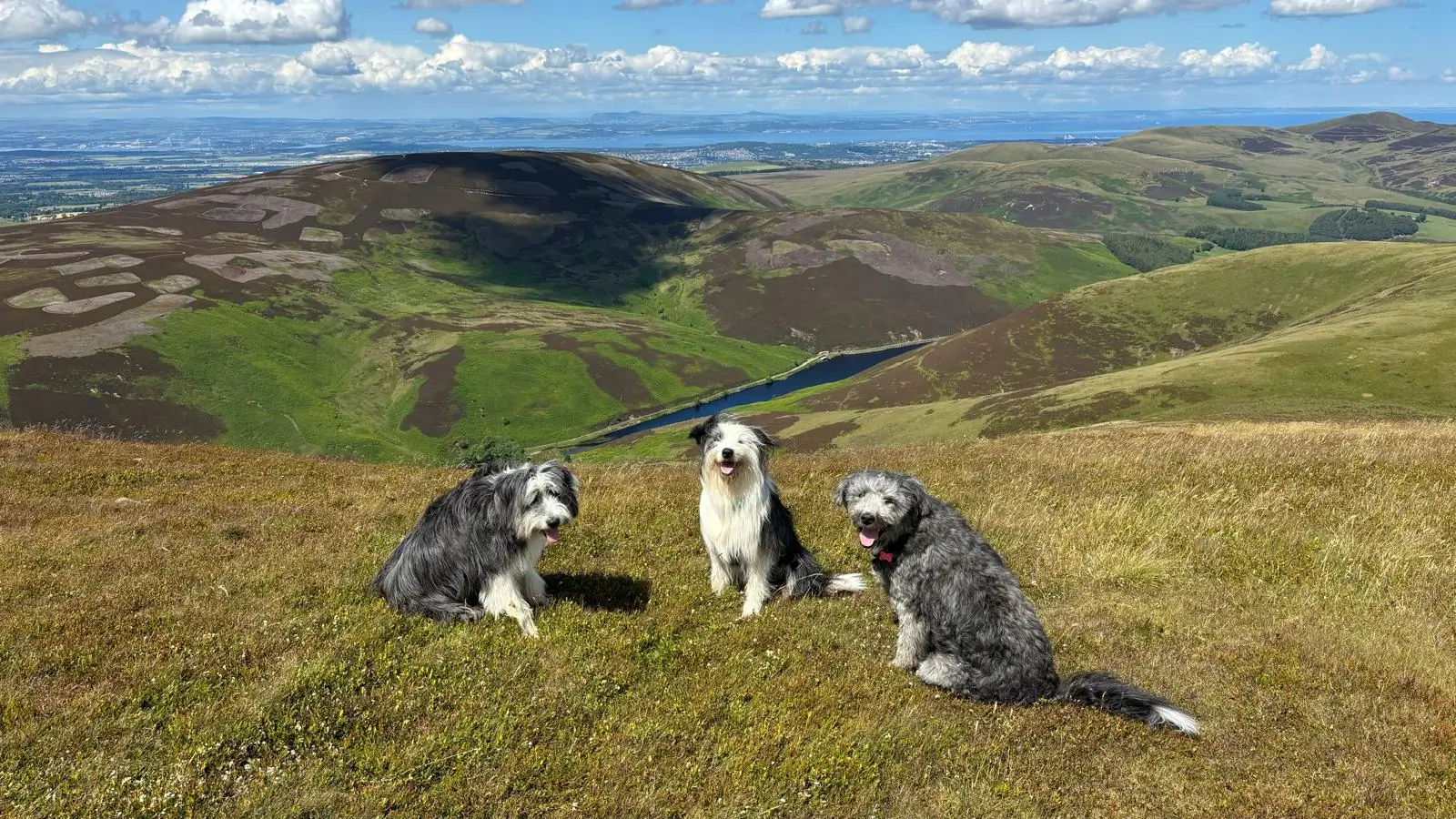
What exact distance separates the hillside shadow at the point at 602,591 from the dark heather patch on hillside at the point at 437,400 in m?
140

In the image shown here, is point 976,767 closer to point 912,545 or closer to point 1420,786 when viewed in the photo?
point 912,545

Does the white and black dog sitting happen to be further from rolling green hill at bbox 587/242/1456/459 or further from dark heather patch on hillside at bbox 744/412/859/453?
dark heather patch on hillside at bbox 744/412/859/453

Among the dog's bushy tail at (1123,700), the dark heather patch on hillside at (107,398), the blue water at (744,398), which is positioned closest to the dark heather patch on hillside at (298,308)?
the dark heather patch on hillside at (107,398)

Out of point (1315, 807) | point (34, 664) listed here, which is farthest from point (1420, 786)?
point (34, 664)

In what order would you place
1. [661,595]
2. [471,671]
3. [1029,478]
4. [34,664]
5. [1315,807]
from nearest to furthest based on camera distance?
1. [1315,807]
2. [34,664]
3. [471,671]
4. [661,595]
5. [1029,478]

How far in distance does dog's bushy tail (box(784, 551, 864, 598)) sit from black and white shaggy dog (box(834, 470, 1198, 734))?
5.59ft

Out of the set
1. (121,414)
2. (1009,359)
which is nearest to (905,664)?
(121,414)

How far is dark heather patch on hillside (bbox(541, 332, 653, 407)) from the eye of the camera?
164375 millimetres

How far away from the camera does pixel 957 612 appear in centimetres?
907

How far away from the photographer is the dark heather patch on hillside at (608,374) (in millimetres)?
164375

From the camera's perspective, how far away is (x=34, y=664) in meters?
8.01

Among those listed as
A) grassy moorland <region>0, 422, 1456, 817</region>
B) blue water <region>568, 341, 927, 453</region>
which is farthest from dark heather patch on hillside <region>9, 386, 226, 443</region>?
grassy moorland <region>0, 422, 1456, 817</region>

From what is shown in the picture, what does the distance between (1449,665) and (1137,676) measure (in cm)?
371

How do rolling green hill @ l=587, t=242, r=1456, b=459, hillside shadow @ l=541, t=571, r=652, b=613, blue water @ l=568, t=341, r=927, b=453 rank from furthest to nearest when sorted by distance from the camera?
blue water @ l=568, t=341, r=927, b=453 < rolling green hill @ l=587, t=242, r=1456, b=459 < hillside shadow @ l=541, t=571, r=652, b=613
